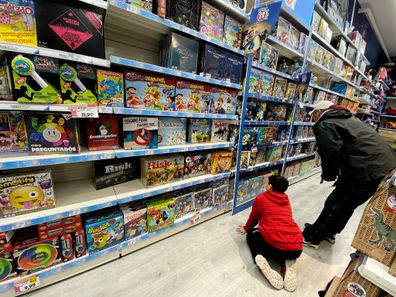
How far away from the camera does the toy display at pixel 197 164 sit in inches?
69.2

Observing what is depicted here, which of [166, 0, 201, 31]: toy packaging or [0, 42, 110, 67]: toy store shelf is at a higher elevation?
[166, 0, 201, 31]: toy packaging

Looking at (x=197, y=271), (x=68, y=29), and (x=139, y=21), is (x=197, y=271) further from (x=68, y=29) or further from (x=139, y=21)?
(x=139, y=21)

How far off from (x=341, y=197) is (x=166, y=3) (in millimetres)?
2272

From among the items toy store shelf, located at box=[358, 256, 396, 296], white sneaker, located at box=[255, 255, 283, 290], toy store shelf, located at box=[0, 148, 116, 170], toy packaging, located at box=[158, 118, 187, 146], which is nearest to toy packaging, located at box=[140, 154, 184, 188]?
toy packaging, located at box=[158, 118, 187, 146]

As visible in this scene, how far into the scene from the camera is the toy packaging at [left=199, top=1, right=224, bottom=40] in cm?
144

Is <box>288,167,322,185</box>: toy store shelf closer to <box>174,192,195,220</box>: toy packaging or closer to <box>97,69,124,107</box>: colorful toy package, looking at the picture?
<box>174,192,195,220</box>: toy packaging

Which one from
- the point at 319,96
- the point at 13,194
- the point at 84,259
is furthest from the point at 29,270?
the point at 319,96

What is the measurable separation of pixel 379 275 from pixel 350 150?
1187mm

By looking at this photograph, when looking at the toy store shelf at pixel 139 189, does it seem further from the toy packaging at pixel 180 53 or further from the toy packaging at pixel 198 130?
the toy packaging at pixel 180 53

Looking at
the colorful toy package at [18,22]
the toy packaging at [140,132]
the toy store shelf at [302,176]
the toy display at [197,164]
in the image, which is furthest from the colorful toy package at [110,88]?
the toy store shelf at [302,176]

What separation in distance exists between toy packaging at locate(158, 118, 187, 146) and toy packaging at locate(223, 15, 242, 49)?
890mm

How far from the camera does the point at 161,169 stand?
1.56 m

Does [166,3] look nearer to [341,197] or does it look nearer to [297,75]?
[297,75]

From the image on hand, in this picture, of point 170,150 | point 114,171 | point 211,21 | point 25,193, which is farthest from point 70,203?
point 211,21
